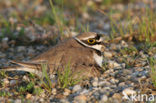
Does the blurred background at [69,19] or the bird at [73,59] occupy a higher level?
the blurred background at [69,19]

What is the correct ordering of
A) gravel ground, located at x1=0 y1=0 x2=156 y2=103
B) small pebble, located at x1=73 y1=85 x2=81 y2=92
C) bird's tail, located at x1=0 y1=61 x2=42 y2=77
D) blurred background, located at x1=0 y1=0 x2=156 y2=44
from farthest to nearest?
blurred background, located at x1=0 y1=0 x2=156 y2=44 → bird's tail, located at x1=0 y1=61 x2=42 y2=77 → small pebble, located at x1=73 y1=85 x2=81 y2=92 → gravel ground, located at x1=0 y1=0 x2=156 y2=103

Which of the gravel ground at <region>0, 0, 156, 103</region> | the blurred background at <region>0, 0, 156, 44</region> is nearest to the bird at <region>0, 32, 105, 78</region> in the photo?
the gravel ground at <region>0, 0, 156, 103</region>

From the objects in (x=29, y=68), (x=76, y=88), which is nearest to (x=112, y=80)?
(x=76, y=88)

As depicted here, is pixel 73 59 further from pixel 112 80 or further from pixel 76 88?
pixel 112 80

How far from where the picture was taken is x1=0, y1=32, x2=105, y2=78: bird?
448cm

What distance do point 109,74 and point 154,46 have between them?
5.15ft

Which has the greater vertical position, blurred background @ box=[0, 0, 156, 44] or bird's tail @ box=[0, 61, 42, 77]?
blurred background @ box=[0, 0, 156, 44]

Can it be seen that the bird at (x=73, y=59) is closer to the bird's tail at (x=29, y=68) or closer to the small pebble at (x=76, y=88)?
the bird's tail at (x=29, y=68)

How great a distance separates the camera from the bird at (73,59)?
14.7ft

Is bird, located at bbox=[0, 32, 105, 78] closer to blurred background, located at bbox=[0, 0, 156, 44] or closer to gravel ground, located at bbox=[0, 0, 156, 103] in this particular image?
gravel ground, located at bbox=[0, 0, 156, 103]

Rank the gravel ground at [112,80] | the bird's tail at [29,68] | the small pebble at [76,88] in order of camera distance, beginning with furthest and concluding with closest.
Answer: the bird's tail at [29,68] < the small pebble at [76,88] < the gravel ground at [112,80]

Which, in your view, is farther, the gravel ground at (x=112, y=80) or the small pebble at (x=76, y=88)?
the small pebble at (x=76, y=88)

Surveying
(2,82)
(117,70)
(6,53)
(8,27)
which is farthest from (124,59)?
(8,27)

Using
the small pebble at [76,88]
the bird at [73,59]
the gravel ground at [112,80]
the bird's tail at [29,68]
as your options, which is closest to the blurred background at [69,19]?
the gravel ground at [112,80]
